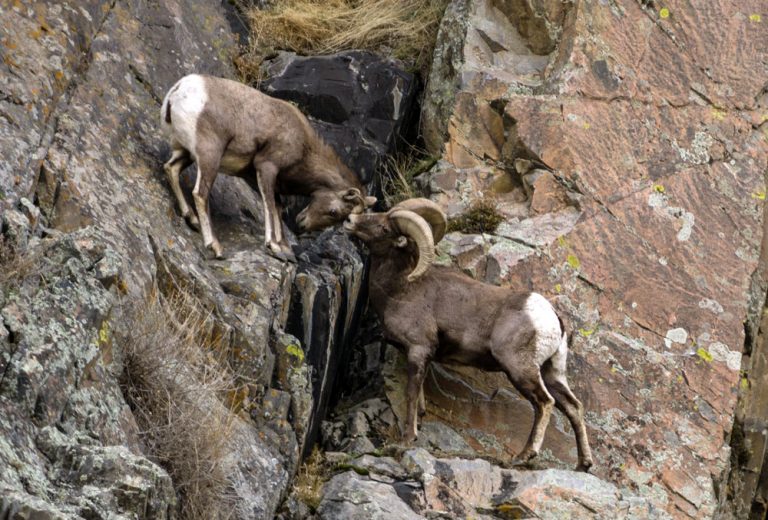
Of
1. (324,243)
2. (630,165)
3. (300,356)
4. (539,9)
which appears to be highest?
(539,9)

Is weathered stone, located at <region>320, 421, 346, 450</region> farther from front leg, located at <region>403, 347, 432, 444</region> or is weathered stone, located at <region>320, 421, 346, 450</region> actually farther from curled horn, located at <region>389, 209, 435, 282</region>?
curled horn, located at <region>389, 209, 435, 282</region>

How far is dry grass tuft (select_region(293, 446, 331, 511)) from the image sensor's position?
28.8 feet

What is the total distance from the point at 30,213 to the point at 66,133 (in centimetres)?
175

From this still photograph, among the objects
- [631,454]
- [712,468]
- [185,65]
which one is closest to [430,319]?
[631,454]

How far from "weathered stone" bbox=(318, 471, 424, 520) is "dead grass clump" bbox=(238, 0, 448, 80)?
561 centimetres

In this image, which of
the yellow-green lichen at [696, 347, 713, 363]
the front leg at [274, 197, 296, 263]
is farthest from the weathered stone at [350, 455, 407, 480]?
the yellow-green lichen at [696, 347, 713, 363]

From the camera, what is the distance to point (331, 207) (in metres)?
11.0

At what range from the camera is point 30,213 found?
7.80 meters

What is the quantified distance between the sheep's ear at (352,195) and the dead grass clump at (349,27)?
262cm

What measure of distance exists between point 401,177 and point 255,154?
6.32ft

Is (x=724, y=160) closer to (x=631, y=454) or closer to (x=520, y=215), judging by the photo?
(x=520, y=215)

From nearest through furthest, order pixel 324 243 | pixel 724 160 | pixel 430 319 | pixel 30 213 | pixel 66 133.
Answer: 1. pixel 30 213
2. pixel 66 133
3. pixel 430 319
4. pixel 324 243
5. pixel 724 160

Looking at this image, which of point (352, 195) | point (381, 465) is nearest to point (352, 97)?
point (352, 195)

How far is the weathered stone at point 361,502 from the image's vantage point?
27.8 feet
